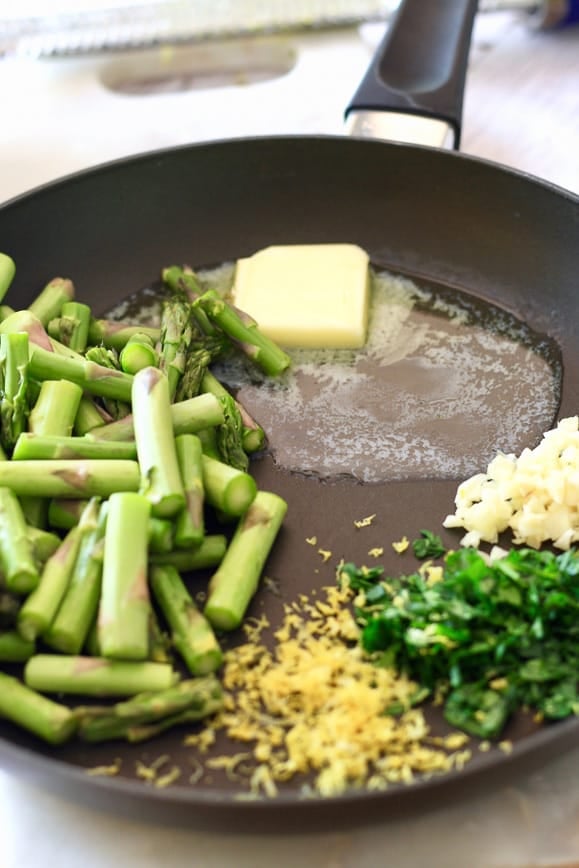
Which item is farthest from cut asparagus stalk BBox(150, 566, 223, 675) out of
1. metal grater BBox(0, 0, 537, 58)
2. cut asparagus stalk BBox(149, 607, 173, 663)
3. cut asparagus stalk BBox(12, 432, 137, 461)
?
metal grater BBox(0, 0, 537, 58)

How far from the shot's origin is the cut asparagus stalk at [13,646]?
63.9 inches

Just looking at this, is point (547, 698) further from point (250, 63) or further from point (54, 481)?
point (250, 63)

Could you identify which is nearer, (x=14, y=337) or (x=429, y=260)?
(x=14, y=337)

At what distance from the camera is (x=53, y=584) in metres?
1.64

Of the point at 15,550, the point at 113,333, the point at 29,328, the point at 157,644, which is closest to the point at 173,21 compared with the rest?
the point at 113,333

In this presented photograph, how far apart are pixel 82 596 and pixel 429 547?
650 mm

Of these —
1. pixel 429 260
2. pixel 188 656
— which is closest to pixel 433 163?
pixel 429 260

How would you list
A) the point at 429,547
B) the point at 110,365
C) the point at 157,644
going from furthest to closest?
the point at 110,365
the point at 429,547
the point at 157,644

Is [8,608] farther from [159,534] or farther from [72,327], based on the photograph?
[72,327]

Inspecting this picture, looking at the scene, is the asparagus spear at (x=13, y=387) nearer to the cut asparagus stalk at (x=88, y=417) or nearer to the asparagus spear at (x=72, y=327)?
the cut asparagus stalk at (x=88, y=417)

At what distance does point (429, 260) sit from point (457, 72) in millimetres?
501

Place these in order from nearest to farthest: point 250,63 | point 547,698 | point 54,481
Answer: point 547,698 < point 54,481 < point 250,63

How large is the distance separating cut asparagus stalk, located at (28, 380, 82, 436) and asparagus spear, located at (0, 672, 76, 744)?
0.53 metres

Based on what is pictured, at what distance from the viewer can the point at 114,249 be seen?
2.61 meters
